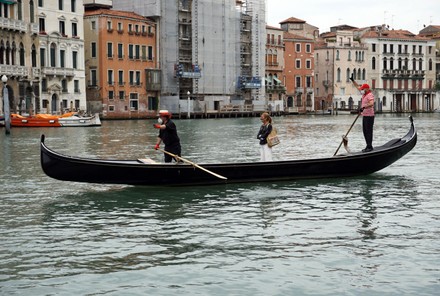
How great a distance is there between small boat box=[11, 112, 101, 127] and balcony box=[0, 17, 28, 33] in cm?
577

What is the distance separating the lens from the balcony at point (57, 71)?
157ft

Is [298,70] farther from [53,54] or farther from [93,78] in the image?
[53,54]

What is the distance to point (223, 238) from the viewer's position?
8547 millimetres

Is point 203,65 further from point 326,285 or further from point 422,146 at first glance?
point 326,285

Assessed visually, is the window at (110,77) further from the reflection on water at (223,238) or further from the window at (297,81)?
the reflection on water at (223,238)

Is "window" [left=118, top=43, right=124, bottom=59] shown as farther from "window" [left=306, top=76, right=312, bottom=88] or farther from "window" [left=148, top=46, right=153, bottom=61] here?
"window" [left=306, top=76, right=312, bottom=88]

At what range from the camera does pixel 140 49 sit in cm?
5666

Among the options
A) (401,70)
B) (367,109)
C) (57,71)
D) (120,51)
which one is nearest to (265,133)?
(367,109)

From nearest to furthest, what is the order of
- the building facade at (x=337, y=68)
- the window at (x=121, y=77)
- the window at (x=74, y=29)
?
the window at (x=74, y=29) → the window at (x=121, y=77) → the building facade at (x=337, y=68)

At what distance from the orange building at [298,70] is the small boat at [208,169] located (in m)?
61.1

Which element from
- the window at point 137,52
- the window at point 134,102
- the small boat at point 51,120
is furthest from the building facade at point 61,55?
the small boat at point 51,120

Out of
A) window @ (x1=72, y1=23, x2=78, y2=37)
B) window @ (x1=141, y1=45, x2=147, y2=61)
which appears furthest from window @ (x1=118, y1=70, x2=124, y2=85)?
window @ (x1=72, y1=23, x2=78, y2=37)

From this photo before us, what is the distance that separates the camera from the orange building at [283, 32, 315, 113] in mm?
75062

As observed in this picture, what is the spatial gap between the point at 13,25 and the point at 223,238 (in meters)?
38.2
